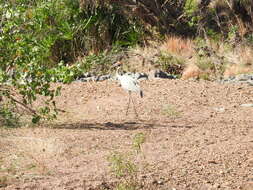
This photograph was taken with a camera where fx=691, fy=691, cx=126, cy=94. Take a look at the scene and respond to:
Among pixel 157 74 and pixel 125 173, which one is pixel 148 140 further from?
pixel 157 74

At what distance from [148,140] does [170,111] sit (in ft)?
5.18

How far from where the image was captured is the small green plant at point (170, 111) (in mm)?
8781

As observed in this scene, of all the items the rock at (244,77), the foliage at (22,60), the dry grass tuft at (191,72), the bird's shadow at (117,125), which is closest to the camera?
the foliage at (22,60)

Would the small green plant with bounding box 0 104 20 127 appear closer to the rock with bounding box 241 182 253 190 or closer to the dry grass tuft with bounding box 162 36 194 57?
the rock with bounding box 241 182 253 190

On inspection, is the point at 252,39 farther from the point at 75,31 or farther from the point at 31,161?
the point at 31,161

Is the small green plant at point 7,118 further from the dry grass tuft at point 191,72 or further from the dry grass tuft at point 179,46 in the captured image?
the dry grass tuft at point 179,46

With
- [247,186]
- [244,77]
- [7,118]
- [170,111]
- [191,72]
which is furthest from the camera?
[191,72]

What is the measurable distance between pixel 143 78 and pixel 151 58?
1.92 m

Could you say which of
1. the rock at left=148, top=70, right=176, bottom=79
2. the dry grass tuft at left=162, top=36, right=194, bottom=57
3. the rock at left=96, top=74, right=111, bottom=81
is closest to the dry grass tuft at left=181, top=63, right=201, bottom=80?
the rock at left=148, top=70, right=176, bottom=79

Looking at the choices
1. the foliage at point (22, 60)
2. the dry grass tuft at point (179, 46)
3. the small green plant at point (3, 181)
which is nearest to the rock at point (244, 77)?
the dry grass tuft at point (179, 46)

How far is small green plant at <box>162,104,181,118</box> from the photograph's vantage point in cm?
878

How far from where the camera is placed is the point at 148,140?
24.4 ft

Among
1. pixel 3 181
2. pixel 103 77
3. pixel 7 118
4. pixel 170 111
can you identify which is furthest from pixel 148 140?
pixel 103 77

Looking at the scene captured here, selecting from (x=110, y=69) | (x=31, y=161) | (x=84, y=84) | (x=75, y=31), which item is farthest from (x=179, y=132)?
(x=75, y=31)
